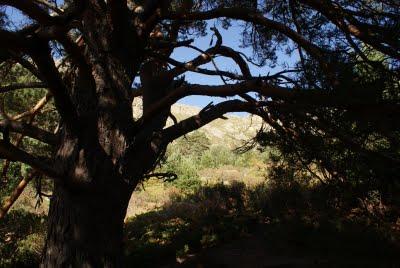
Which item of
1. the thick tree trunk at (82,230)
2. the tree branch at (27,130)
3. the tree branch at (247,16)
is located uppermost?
the tree branch at (247,16)

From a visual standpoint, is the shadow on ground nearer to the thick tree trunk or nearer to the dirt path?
the dirt path

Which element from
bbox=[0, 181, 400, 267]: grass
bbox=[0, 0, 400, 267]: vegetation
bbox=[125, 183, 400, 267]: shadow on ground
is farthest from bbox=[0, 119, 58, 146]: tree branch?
bbox=[0, 181, 400, 267]: grass

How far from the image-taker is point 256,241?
1033cm

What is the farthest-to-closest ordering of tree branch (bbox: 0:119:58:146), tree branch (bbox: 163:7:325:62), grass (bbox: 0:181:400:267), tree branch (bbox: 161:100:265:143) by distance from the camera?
grass (bbox: 0:181:400:267)
tree branch (bbox: 163:7:325:62)
tree branch (bbox: 161:100:265:143)
tree branch (bbox: 0:119:58:146)

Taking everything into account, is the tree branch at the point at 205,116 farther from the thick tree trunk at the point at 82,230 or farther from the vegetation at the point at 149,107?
the thick tree trunk at the point at 82,230

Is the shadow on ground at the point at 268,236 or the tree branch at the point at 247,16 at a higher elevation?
the tree branch at the point at 247,16

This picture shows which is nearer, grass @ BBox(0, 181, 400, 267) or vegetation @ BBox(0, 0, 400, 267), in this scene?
vegetation @ BBox(0, 0, 400, 267)

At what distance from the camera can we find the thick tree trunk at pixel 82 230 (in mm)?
3920

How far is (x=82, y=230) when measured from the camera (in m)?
3.96

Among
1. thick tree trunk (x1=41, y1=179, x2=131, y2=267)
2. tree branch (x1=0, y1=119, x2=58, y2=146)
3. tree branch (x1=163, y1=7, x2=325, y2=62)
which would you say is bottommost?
thick tree trunk (x1=41, y1=179, x2=131, y2=267)

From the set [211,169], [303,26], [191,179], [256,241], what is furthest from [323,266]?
[211,169]

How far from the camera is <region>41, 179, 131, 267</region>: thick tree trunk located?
3920mm

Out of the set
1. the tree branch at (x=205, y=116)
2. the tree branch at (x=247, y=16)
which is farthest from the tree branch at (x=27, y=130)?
the tree branch at (x=247, y=16)

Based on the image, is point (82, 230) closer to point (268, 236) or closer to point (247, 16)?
point (247, 16)
